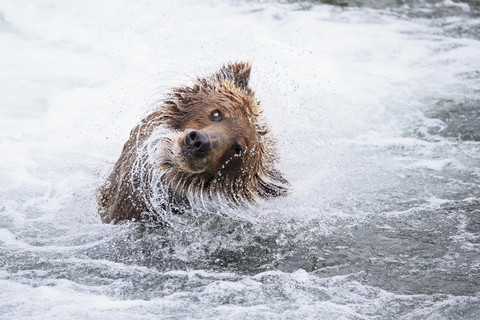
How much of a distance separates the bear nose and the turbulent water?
810 mm

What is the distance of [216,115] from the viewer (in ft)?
16.3

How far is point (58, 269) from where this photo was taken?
15.3 ft

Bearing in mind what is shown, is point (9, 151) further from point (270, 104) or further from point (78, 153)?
point (270, 104)

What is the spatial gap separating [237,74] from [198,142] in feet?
3.45

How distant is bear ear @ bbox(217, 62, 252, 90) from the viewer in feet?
17.8

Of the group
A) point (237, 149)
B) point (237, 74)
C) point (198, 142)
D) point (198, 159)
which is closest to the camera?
point (198, 142)

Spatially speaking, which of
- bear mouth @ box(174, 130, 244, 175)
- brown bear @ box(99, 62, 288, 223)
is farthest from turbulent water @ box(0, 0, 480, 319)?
bear mouth @ box(174, 130, 244, 175)

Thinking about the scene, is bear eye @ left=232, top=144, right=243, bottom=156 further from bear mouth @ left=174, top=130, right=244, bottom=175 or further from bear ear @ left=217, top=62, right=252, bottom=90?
bear ear @ left=217, top=62, right=252, bottom=90

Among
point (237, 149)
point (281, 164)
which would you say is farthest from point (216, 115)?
point (281, 164)

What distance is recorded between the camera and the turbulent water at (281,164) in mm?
4492

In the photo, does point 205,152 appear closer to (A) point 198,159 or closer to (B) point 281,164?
(A) point 198,159

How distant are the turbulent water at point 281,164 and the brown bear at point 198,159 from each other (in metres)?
0.18

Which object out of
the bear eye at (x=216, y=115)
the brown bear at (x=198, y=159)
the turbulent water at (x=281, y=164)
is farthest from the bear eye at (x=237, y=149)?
the turbulent water at (x=281, y=164)

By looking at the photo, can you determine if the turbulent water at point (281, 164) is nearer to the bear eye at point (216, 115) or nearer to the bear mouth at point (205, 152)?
the bear mouth at point (205, 152)
